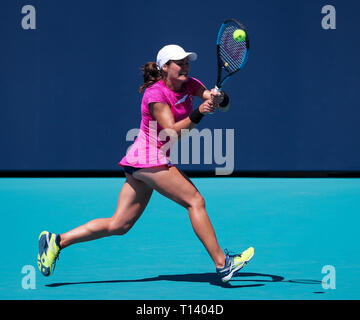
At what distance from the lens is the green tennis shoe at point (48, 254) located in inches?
190

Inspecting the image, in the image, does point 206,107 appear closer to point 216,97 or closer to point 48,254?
point 216,97

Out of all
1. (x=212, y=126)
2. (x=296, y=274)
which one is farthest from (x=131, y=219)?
(x=212, y=126)

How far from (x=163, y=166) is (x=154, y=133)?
0.73ft

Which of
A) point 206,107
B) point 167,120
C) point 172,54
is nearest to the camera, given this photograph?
point 206,107

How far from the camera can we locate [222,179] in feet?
35.0

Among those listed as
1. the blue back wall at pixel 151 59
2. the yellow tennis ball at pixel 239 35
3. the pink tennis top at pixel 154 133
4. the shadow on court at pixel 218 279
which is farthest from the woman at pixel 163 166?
the blue back wall at pixel 151 59

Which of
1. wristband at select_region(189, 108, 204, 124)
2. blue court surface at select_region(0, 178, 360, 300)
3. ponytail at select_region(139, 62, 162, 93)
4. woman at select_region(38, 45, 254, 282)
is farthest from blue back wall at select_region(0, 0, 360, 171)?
wristband at select_region(189, 108, 204, 124)

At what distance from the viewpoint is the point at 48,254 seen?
4.84 metres

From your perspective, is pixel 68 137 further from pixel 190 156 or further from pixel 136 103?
pixel 190 156

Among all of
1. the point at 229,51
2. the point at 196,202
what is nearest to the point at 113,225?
the point at 196,202

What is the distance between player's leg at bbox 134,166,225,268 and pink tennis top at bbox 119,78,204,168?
0.06 metres

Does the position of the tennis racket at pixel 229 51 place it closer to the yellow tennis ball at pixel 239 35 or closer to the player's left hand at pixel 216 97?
the yellow tennis ball at pixel 239 35

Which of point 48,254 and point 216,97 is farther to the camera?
point 48,254

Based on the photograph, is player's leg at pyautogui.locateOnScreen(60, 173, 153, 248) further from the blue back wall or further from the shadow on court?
the blue back wall
